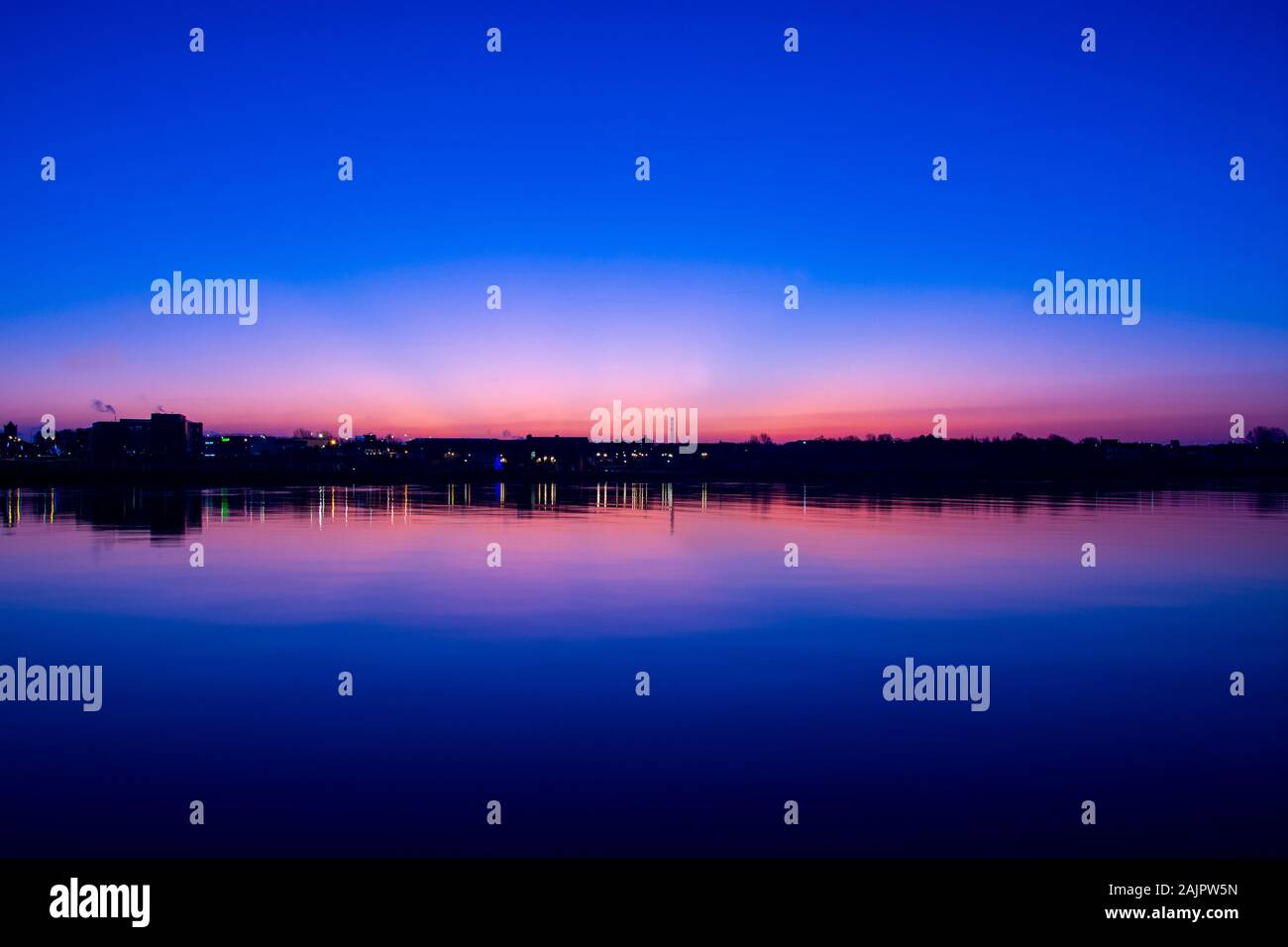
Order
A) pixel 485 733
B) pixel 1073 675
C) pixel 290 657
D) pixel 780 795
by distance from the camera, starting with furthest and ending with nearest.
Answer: pixel 290 657 < pixel 1073 675 < pixel 485 733 < pixel 780 795

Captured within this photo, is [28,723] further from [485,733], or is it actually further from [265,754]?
[485,733]

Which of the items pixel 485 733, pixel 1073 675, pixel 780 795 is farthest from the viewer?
pixel 1073 675

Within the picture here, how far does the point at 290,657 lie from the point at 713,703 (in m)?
7.51

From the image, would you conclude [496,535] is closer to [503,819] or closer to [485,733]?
[485,733]

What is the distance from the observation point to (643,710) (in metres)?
13.7

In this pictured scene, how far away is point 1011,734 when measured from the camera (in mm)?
12625

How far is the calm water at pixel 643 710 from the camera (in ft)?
31.3

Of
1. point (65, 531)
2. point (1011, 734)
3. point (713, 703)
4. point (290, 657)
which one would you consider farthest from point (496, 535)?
point (1011, 734)

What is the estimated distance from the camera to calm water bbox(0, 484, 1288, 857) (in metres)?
9.53

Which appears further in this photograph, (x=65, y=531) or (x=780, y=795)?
(x=65, y=531)

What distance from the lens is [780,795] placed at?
10406 millimetres
